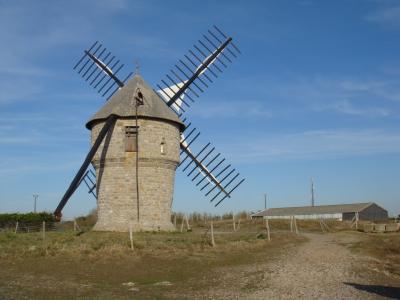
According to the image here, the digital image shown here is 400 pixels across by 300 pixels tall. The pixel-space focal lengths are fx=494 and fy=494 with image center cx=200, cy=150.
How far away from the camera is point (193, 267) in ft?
60.5

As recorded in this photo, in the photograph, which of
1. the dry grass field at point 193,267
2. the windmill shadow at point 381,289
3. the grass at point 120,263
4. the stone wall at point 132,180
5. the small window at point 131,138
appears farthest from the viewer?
the small window at point 131,138

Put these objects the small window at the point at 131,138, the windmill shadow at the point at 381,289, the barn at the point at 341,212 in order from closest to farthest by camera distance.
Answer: the windmill shadow at the point at 381,289 < the small window at the point at 131,138 < the barn at the point at 341,212

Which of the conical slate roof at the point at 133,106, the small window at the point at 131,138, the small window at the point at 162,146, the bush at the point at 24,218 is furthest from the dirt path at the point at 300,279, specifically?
the bush at the point at 24,218

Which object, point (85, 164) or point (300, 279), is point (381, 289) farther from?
point (85, 164)

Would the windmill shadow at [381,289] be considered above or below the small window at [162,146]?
below

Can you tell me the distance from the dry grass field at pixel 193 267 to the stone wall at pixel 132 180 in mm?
1429

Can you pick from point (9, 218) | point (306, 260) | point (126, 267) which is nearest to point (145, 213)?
point (126, 267)

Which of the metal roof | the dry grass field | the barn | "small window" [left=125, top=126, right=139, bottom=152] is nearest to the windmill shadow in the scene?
the dry grass field

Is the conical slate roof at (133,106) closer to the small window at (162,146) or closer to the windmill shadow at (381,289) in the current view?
the small window at (162,146)

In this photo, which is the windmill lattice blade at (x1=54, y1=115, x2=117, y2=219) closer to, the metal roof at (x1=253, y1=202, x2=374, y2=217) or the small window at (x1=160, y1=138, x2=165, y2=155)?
the small window at (x1=160, y1=138, x2=165, y2=155)

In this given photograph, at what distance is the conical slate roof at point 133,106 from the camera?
2784 centimetres

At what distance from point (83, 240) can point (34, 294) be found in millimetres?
9968

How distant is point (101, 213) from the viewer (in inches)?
1097

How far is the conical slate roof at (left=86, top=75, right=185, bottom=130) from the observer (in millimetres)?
27844
